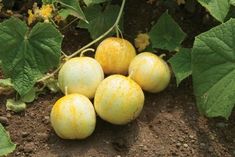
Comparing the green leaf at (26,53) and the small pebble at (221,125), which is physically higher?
the green leaf at (26,53)

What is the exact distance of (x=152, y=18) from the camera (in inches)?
139

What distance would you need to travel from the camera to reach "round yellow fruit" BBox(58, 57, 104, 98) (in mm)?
3021

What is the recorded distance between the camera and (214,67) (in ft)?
9.53

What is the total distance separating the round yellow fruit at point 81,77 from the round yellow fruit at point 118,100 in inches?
2.9

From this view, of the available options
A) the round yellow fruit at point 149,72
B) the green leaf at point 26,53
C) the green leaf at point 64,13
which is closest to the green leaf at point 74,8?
the green leaf at point 64,13

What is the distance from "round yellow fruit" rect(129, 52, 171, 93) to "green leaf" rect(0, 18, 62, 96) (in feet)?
1.29

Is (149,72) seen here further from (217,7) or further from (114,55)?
(217,7)

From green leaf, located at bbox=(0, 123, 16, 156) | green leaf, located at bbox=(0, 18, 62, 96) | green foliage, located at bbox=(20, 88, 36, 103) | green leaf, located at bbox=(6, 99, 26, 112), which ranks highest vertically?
green leaf, located at bbox=(0, 18, 62, 96)

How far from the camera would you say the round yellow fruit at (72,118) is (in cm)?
287

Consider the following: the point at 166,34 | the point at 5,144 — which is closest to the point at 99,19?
the point at 166,34

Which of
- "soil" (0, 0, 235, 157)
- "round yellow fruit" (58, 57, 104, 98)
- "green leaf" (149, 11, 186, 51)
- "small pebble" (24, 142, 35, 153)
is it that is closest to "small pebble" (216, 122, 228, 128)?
"soil" (0, 0, 235, 157)

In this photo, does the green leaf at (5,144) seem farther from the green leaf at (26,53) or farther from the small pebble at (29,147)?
the green leaf at (26,53)

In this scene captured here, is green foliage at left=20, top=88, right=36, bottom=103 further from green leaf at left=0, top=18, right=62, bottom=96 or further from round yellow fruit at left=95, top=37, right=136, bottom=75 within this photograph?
round yellow fruit at left=95, top=37, right=136, bottom=75

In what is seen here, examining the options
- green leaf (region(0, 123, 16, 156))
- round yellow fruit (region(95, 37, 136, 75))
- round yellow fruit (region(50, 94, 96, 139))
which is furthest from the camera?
round yellow fruit (region(95, 37, 136, 75))
